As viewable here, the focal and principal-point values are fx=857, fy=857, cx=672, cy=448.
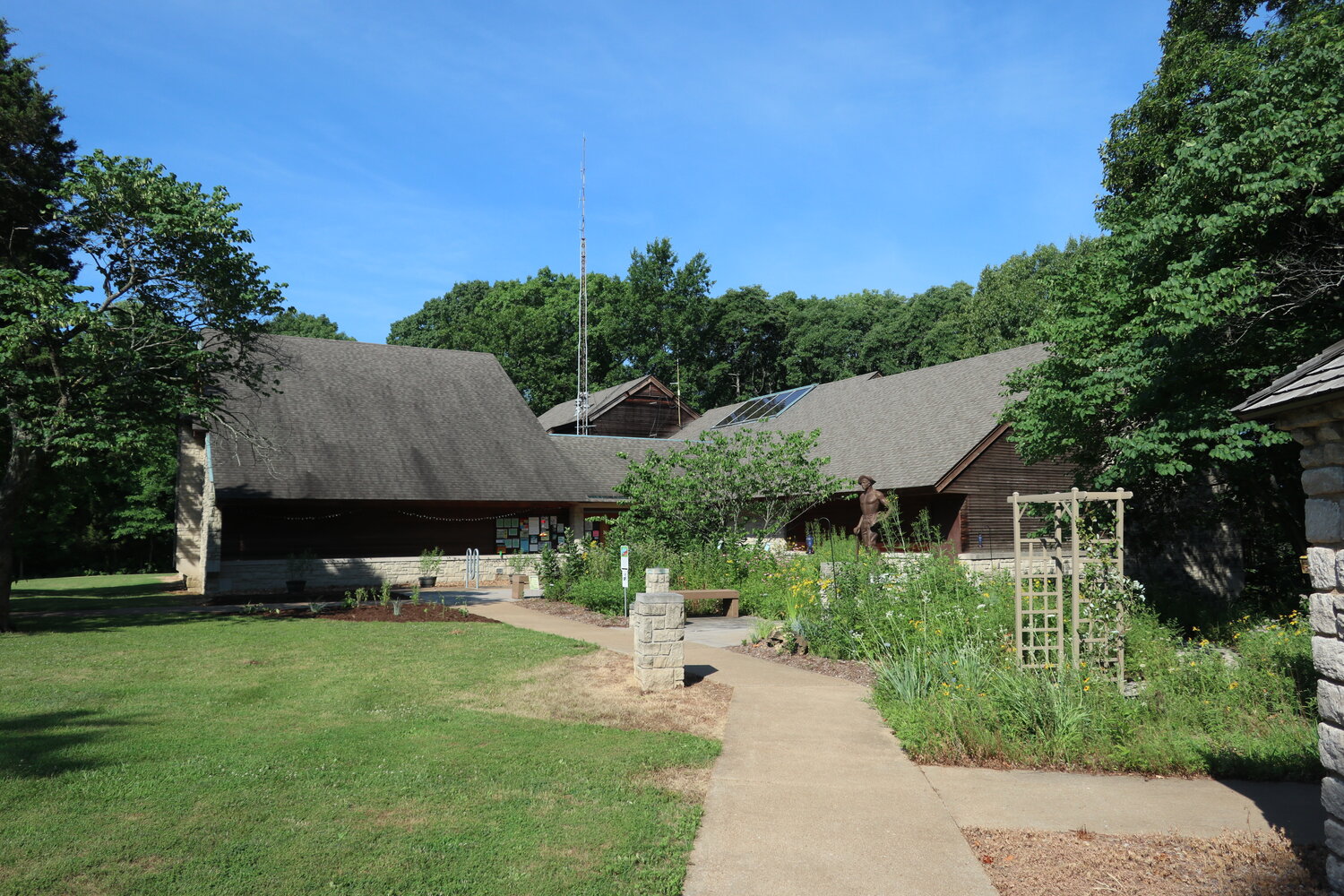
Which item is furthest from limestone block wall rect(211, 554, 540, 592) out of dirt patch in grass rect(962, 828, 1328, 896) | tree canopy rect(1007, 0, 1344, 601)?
dirt patch in grass rect(962, 828, 1328, 896)

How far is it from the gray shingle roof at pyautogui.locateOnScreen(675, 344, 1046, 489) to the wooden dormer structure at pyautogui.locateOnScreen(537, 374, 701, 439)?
33.8 ft

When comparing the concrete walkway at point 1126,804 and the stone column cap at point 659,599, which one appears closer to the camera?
the concrete walkway at point 1126,804

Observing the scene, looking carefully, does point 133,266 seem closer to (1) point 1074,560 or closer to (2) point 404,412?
(2) point 404,412

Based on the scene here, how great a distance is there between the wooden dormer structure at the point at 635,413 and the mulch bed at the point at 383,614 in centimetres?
2430

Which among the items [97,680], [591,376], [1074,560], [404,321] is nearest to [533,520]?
[97,680]

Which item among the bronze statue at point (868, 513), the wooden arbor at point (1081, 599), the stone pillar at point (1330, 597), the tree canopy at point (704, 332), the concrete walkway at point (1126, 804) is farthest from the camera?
the tree canopy at point (704, 332)

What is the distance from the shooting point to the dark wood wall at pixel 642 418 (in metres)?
42.1

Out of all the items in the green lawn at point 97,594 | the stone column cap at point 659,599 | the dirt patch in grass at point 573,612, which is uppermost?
the stone column cap at point 659,599

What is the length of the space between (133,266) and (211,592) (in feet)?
33.1

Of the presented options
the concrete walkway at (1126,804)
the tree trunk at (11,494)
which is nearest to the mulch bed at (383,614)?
the tree trunk at (11,494)

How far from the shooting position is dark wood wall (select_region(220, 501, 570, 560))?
23375mm

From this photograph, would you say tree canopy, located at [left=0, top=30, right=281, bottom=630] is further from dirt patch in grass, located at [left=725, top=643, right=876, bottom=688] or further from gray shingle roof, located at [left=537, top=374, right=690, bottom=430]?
gray shingle roof, located at [left=537, top=374, right=690, bottom=430]

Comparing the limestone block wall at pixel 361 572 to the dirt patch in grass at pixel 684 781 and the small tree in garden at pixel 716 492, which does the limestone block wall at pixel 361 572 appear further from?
the dirt patch in grass at pixel 684 781

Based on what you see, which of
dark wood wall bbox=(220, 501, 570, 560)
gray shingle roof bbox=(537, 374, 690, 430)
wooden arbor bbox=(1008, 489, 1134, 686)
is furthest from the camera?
gray shingle roof bbox=(537, 374, 690, 430)
